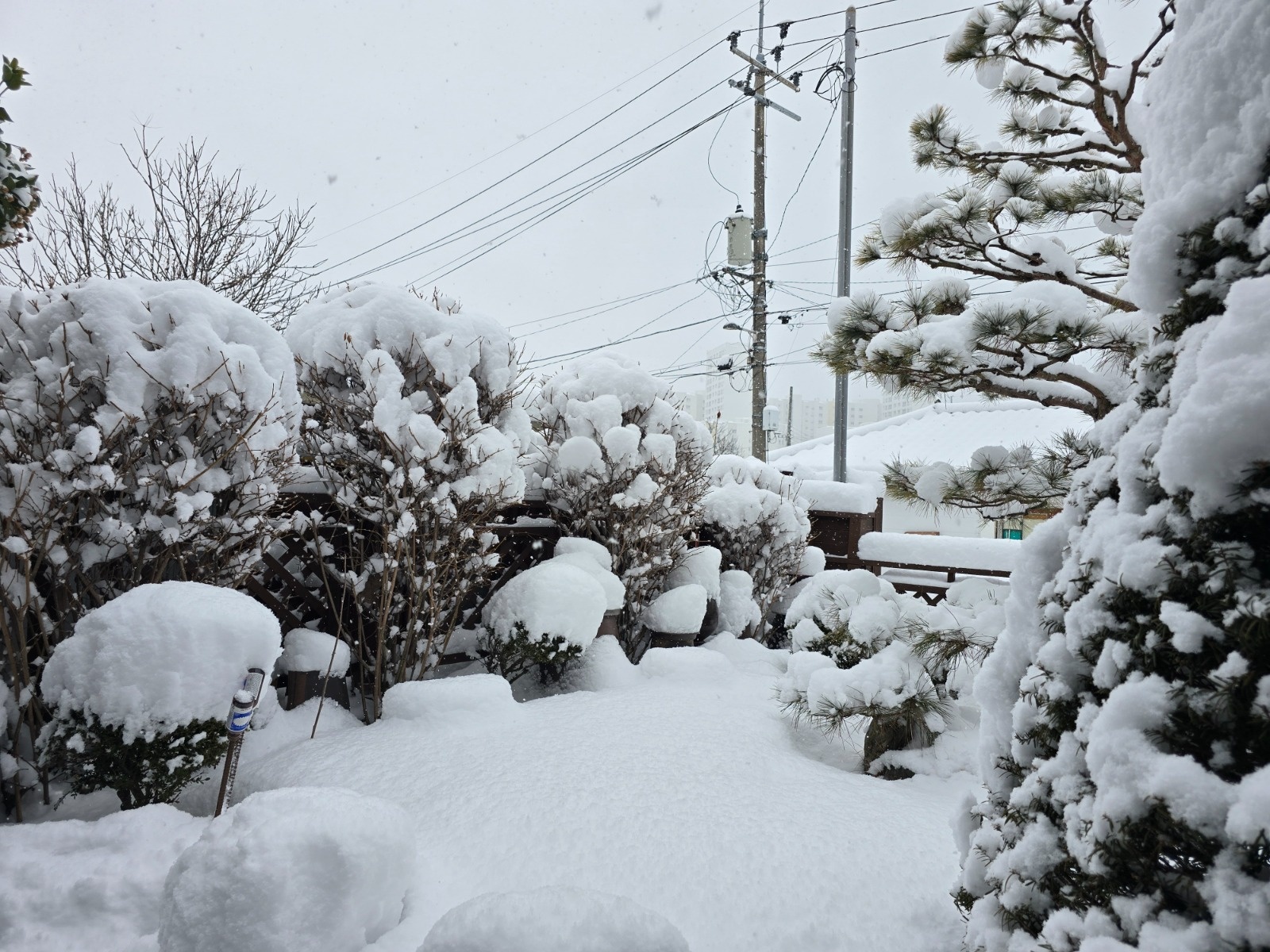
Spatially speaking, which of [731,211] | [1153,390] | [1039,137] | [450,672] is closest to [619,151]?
[731,211]

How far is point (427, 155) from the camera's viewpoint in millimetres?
46719

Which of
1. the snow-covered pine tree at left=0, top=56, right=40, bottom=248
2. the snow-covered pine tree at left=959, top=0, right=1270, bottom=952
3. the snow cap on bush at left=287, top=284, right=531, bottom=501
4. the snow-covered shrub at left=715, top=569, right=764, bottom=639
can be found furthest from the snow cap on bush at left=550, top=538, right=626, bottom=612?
the snow-covered pine tree at left=959, top=0, right=1270, bottom=952

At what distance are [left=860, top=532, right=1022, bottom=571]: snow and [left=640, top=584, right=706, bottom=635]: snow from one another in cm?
309

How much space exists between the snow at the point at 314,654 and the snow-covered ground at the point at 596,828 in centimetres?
27

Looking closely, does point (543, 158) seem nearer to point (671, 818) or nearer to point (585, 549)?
point (585, 549)

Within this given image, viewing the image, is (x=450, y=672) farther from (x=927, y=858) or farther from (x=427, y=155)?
(x=427, y=155)

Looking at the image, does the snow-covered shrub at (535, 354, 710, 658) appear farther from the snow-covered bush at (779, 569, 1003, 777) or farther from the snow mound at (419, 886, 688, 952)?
the snow mound at (419, 886, 688, 952)

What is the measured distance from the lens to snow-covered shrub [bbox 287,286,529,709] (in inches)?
148

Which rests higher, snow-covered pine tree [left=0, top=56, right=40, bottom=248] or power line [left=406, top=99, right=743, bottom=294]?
power line [left=406, top=99, right=743, bottom=294]

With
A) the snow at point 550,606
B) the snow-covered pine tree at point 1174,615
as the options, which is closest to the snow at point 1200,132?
the snow-covered pine tree at point 1174,615

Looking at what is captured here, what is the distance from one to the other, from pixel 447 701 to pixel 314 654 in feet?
2.80

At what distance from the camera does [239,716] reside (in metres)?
2.52

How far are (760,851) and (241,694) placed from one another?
78.7 inches

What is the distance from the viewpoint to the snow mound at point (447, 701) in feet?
11.7
